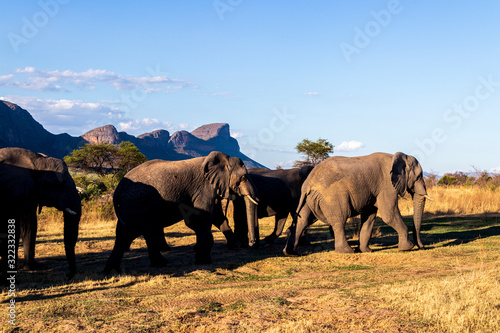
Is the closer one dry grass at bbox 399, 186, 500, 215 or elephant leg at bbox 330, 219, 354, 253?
elephant leg at bbox 330, 219, 354, 253

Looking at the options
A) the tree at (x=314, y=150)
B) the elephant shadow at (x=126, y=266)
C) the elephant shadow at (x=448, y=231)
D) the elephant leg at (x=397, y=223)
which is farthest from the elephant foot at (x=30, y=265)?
the tree at (x=314, y=150)

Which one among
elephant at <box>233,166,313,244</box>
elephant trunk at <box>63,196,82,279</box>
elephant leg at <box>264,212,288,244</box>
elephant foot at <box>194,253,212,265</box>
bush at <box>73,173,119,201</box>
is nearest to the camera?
elephant trunk at <box>63,196,82,279</box>

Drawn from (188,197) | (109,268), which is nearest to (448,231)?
(188,197)

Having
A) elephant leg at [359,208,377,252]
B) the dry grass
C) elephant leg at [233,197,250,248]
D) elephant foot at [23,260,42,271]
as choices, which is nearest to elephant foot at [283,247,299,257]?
elephant leg at [359,208,377,252]

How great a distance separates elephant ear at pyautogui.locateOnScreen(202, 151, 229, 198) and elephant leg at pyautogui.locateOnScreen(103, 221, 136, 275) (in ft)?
7.16

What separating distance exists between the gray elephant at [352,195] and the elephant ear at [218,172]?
79.2 inches

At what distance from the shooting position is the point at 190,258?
12.0 metres

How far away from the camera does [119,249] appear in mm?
9953

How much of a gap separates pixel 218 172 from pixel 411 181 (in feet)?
16.7

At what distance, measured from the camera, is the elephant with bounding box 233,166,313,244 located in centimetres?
1448

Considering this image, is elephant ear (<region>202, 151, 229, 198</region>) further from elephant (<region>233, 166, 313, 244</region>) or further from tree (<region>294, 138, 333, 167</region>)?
tree (<region>294, 138, 333, 167</region>)

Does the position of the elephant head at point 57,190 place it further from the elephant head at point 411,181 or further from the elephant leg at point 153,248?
the elephant head at point 411,181

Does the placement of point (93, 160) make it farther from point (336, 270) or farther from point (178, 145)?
point (178, 145)

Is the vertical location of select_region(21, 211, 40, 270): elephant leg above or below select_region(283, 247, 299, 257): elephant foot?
above
